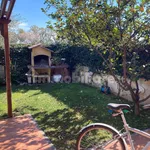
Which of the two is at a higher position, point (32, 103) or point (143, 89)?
point (143, 89)

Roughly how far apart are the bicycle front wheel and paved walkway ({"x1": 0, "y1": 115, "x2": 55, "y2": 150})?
2.07 feet

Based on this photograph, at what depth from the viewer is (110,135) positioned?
3016mm

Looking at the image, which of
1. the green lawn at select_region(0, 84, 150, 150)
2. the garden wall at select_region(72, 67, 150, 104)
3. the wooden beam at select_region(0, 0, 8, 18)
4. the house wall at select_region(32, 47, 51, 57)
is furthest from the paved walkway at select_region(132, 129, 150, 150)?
the house wall at select_region(32, 47, 51, 57)

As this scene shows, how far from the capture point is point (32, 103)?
6.36 meters

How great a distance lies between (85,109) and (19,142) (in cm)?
→ 248

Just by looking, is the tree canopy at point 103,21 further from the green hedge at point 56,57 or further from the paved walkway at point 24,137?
the green hedge at point 56,57

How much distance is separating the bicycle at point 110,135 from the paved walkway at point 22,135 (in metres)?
0.71

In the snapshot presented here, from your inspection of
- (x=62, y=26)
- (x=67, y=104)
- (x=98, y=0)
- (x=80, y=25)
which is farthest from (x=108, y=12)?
(x=67, y=104)

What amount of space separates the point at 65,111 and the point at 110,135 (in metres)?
2.63

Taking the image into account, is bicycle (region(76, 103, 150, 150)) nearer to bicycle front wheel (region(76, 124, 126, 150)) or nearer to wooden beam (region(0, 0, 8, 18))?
bicycle front wheel (region(76, 124, 126, 150))

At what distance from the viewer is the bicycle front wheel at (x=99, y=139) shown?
259 cm

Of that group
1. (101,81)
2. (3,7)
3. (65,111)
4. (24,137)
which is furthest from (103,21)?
(101,81)

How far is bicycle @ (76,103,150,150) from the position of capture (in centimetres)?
255

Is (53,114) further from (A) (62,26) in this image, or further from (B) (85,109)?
(A) (62,26)
